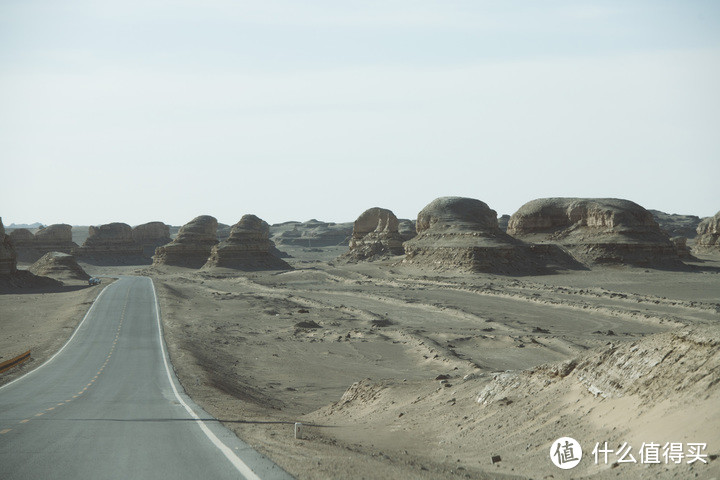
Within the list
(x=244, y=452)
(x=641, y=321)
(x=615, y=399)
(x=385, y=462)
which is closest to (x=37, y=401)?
(x=244, y=452)

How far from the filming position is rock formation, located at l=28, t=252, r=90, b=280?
92.4 metres

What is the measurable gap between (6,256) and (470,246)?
2131 inches

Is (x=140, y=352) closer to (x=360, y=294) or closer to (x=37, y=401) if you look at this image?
(x=37, y=401)

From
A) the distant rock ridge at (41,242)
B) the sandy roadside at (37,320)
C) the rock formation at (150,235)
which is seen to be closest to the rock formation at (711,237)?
the sandy roadside at (37,320)

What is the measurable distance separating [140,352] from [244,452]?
2220cm

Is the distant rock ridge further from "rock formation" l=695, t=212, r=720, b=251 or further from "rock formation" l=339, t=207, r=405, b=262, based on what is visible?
"rock formation" l=695, t=212, r=720, b=251

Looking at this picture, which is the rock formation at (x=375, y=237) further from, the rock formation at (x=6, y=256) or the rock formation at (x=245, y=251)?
the rock formation at (x=6, y=256)

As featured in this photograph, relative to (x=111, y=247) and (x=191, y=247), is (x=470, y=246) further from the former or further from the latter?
(x=111, y=247)

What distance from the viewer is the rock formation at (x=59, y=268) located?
303 ft

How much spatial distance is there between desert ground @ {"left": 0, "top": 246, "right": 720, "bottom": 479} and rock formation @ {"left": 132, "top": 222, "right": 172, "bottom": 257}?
2985 inches

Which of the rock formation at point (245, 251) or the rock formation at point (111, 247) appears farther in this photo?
the rock formation at point (111, 247)

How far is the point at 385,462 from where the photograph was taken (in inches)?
428

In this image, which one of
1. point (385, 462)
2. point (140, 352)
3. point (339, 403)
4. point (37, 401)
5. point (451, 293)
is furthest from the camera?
point (451, 293)

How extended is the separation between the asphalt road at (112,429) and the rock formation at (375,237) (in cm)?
7677
